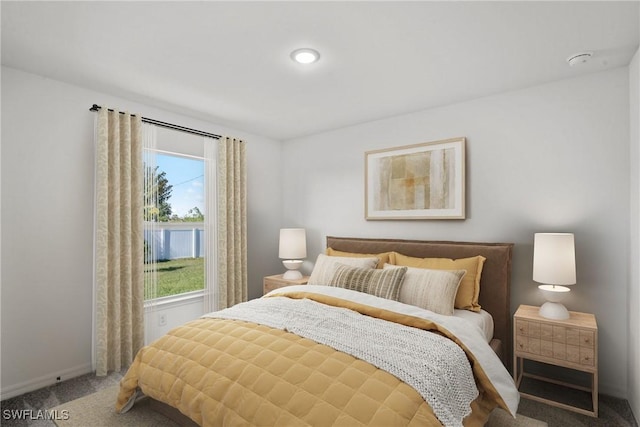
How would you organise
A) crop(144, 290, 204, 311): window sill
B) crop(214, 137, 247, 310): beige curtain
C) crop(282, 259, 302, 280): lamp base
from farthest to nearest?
crop(282, 259, 302, 280): lamp base, crop(214, 137, 247, 310): beige curtain, crop(144, 290, 204, 311): window sill

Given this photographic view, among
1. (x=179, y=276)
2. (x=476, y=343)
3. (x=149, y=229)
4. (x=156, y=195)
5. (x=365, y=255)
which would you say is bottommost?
(x=476, y=343)

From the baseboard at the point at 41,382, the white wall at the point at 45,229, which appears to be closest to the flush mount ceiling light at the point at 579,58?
the white wall at the point at 45,229

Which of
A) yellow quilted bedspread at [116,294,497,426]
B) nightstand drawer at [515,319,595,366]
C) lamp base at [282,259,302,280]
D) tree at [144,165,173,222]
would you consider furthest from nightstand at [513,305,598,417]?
tree at [144,165,173,222]

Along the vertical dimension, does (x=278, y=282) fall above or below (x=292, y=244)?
below

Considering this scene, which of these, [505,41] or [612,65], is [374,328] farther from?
[612,65]

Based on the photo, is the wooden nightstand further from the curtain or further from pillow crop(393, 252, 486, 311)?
pillow crop(393, 252, 486, 311)

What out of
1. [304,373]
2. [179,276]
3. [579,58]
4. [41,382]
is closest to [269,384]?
[304,373]

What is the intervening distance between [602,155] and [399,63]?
1.71 meters

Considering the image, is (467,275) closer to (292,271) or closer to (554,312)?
(554,312)

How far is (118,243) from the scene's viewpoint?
2943mm

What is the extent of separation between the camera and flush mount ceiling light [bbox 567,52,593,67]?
231cm

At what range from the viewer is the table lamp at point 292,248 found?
13.3ft

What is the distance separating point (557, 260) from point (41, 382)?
4.00m

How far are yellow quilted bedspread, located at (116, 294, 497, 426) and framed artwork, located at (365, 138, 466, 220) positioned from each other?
5.85 feet
